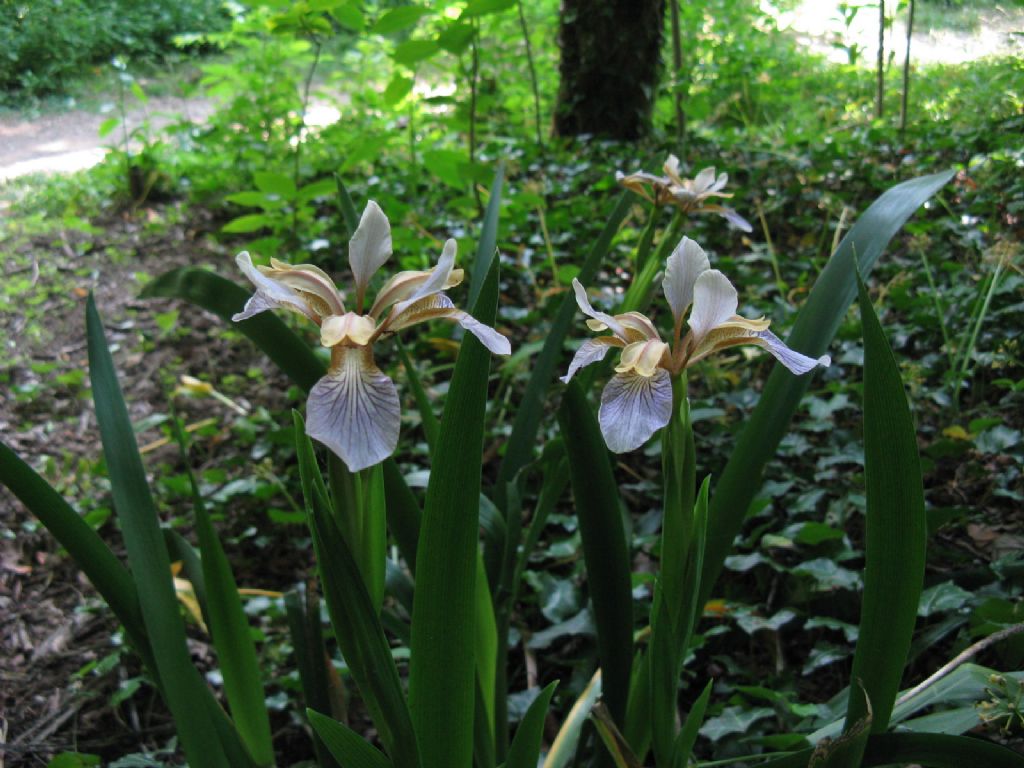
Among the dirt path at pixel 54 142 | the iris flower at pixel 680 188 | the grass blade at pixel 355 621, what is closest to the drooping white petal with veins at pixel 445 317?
the grass blade at pixel 355 621

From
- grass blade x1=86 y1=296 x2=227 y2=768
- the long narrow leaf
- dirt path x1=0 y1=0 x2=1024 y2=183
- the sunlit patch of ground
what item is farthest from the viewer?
dirt path x1=0 y1=0 x2=1024 y2=183

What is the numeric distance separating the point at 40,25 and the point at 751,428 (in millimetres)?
3135

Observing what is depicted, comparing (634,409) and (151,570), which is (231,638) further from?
(634,409)

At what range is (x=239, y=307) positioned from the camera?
829 mm

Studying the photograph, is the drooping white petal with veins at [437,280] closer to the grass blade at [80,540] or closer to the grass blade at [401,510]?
the grass blade at [401,510]

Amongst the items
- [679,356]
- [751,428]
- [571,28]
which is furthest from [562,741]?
[571,28]

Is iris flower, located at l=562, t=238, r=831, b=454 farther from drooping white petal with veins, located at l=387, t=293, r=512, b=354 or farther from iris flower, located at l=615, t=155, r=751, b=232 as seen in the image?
iris flower, located at l=615, t=155, r=751, b=232

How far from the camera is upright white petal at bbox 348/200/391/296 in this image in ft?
2.02

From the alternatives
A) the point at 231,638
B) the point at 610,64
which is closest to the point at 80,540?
the point at 231,638

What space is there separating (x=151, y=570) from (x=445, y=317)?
1.28ft

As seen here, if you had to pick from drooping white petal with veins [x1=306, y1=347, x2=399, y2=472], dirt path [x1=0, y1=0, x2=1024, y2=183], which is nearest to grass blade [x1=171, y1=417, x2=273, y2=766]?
drooping white petal with veins [x1=306, y1=347, x2=399, y2=472]

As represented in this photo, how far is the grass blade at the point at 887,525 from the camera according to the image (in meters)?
0.58

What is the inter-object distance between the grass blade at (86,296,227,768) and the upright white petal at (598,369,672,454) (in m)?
0.45

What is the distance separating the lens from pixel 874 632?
2.06 ft
